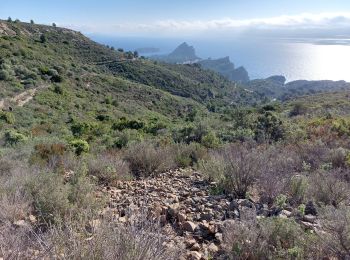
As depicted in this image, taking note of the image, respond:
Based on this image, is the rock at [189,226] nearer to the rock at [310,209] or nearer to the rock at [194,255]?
the rock at [194,255]

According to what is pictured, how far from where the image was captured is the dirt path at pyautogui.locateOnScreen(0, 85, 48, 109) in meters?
21.0

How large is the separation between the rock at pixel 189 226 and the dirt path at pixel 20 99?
783 inches

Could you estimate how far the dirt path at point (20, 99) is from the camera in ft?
68.9

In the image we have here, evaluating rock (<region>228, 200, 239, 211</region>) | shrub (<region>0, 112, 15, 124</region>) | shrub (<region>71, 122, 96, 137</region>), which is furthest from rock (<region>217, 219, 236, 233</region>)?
shrub (<region>0, 112, 15, 124</region>)

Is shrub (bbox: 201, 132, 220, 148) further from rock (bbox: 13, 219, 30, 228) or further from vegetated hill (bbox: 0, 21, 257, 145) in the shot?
vegetated hill (bbox: 0, 21, 257, 145)

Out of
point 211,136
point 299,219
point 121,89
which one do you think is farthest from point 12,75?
point 299,219

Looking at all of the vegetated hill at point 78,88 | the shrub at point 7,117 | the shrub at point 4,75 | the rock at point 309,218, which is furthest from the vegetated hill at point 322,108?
the shrub at point 4,75

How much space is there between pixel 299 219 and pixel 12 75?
90.4ft

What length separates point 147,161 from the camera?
5.75 meters

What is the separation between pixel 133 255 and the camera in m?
1.95

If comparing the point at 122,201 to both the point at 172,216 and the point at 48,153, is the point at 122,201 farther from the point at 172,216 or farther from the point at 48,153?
the point at 48,153

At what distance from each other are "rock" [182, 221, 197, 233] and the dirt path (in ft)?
65.2

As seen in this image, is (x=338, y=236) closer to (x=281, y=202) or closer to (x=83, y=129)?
(x=281, y=202)

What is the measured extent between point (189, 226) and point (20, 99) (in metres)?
22.6
